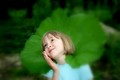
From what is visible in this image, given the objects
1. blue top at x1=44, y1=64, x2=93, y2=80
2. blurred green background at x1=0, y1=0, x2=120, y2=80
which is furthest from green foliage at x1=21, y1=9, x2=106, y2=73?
blurred green background at x1=0, y1=0, x2=120, y2=80

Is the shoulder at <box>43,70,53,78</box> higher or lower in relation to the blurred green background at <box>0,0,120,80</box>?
lower

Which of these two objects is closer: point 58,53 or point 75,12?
point 58,53

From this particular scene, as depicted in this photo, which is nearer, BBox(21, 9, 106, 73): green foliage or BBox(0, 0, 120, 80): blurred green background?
BBox(21, 9, 106, 73): green foliage

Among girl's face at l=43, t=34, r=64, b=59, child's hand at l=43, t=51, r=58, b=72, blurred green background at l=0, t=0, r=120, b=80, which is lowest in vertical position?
child's hand at l=43, t=51, r=58, b=72

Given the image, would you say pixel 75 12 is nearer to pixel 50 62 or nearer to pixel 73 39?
pixel 73 39

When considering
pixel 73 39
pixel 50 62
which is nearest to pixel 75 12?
pixel 73 39

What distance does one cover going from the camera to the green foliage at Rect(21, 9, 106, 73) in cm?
91

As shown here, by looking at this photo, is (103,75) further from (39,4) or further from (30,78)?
(39,4)

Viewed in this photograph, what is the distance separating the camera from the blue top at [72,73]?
0.89m

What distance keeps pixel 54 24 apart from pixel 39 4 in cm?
25

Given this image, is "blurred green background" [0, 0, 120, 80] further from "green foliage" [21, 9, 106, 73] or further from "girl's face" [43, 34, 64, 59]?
"girl's face" [43, 34, 64, 59]

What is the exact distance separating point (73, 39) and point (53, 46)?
10 cm

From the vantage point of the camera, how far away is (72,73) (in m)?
0.93

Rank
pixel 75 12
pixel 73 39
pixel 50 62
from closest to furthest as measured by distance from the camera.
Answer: pixel 50 62 < pixel 73 39 < pixel 75 12
